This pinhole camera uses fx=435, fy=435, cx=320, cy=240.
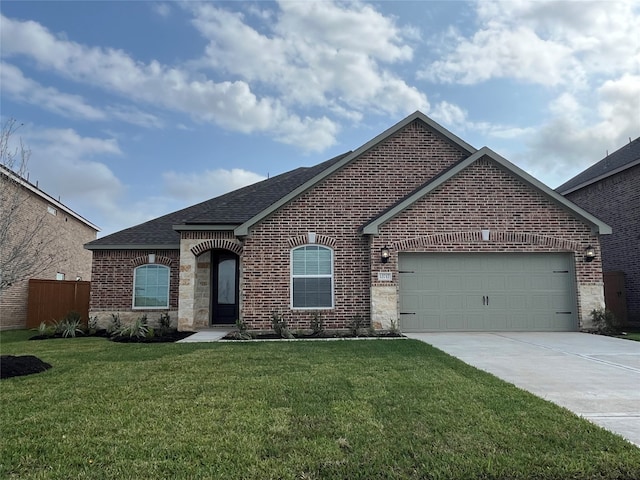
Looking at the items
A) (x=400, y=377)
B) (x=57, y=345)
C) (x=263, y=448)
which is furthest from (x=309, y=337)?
(x=263, y=448)

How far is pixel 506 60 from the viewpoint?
1350cm

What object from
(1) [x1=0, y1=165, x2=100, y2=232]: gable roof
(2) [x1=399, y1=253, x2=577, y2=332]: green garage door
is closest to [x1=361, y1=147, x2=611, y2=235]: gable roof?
(2) [x1=399, y1=253, x2=577, y2=332]: green garage door

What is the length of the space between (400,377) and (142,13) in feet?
39.8

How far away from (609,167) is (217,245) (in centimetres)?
1626

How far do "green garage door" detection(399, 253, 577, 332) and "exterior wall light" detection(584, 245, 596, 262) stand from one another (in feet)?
1.45

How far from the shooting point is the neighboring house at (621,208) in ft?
53.3

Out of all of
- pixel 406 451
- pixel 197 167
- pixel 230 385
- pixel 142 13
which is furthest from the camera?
pixel 197 167

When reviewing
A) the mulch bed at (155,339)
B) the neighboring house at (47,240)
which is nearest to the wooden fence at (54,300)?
the neighboring house at (47,240)

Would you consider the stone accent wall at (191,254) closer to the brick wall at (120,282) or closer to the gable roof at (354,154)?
the gable roof at (354,154)

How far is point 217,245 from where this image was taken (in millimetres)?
13555

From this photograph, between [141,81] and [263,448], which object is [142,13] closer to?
[141,81]

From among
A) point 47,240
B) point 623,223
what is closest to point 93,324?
point 47,240

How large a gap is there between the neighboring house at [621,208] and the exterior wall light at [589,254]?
5.40 metres

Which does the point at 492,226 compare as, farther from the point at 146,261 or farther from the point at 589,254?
the point at 146,261
